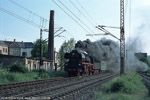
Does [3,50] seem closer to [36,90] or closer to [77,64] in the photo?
[77,64]

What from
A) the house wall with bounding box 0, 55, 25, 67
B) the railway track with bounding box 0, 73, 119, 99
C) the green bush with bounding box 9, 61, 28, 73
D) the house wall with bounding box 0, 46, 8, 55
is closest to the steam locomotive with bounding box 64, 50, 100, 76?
the green bush with bounding box 9, 61, 28, 73

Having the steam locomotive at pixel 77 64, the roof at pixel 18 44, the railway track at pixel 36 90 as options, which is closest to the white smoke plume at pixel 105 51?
the steam locomotive at pixel 77 64

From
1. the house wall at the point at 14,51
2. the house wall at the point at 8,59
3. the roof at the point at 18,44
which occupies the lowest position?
the house wall at the point at 8,59

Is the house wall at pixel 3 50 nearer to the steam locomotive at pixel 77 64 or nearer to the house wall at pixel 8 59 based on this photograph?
the house wall at pixel 8 59

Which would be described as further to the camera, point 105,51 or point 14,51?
point 14,51

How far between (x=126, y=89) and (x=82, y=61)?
16.0 meters

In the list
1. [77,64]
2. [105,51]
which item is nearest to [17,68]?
[77,64]

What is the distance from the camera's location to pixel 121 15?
26.3m

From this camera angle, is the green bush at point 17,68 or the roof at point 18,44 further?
the roof at point 18,44

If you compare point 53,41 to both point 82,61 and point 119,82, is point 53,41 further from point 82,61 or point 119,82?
point 119,82

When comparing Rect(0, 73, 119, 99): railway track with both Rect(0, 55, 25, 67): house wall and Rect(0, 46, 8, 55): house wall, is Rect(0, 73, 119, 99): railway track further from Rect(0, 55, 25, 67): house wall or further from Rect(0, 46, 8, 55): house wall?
Rect(0, 46, 8, 55): house wall

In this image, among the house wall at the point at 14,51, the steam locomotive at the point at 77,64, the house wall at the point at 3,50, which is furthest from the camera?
the house wall at the point at 14,51

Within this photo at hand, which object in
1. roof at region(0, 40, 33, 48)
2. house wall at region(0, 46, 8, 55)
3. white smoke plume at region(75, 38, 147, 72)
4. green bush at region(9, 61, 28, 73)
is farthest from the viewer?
roof at region(0, 40, 33, 48)

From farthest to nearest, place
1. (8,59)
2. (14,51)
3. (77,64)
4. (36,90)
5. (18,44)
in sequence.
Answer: (18,44) < (14,51) < (8,59) < (77,64) < (36,90)
